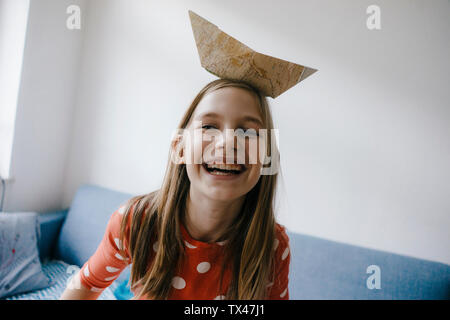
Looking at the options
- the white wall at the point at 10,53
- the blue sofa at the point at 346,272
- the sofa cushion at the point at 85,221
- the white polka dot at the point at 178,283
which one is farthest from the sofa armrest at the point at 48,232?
the white polka dot at the point at 178,283

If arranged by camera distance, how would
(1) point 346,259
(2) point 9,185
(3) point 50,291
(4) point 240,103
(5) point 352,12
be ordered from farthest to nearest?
(2) point 9,185
(3) point 50,291
(1) point 346,259
(5) point 352,12
(4) point 240,103

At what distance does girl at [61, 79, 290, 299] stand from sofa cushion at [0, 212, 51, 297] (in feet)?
2.20

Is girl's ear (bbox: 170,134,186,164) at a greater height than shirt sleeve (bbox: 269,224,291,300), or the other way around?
girl's ear (bbox: 170,134,186,164)

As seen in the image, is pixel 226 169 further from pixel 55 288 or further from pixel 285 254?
pixel 55 288

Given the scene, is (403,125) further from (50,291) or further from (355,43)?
(50,291)

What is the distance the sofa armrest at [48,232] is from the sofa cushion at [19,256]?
0.08m

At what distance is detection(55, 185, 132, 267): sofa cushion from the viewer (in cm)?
111

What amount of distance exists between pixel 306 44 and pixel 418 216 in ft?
2.14

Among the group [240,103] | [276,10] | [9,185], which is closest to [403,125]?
[276,10]

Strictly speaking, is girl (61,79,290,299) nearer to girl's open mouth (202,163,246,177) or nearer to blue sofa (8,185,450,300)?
girl's open mouth (202,163,246,177)

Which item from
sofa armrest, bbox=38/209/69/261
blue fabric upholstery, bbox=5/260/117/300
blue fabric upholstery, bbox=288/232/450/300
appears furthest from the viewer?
sofa armrest, bbox=38/209/69/261

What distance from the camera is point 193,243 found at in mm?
527

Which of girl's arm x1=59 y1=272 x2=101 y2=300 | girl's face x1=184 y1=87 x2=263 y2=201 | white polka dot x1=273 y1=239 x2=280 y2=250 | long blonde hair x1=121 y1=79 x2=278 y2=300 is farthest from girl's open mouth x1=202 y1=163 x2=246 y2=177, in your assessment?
girl's arm x1=59 y1=272 x2=101 y2=300

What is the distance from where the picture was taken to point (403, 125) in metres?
0.84
